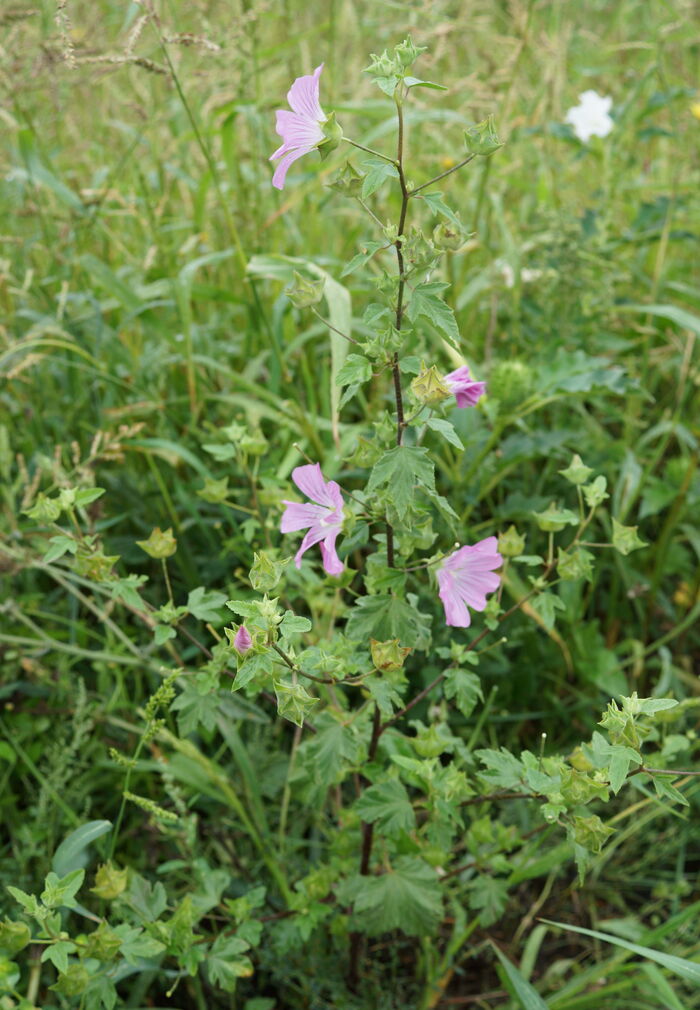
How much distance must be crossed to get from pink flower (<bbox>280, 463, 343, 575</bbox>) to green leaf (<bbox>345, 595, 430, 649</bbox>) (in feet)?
0.26

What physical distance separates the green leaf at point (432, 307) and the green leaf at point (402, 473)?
112mm

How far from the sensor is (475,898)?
113 centimetres

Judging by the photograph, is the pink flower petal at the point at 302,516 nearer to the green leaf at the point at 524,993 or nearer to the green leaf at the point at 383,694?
the green leaf at the point at 383,694

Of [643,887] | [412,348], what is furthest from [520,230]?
[643,887]

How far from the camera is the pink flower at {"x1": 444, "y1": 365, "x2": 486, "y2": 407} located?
959 millimetres

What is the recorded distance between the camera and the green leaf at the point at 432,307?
84 cm

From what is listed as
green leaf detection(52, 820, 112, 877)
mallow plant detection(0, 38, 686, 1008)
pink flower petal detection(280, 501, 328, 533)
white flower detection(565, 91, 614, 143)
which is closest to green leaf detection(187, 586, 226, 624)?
mallow plant detection(0, 38, 686, 1008)

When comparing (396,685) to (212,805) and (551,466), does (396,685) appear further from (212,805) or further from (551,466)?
(551,466)

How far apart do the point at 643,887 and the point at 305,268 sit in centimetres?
117

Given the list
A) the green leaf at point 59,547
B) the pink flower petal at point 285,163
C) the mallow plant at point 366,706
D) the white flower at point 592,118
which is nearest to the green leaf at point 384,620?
the mallow plant at point 366,706

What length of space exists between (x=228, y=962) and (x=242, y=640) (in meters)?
0.47

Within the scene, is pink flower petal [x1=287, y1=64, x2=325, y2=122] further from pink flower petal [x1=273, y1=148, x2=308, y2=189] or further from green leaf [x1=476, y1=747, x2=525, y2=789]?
green leaf [x1=476, y1=747, x2=525, y2=789]

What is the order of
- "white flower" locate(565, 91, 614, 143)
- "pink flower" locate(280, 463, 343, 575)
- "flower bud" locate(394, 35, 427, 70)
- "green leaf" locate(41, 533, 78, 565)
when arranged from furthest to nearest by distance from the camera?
"white flower" locate(565, 91, 614, 143) → "green leaf" locate(41, 533, 78, 565) → "pink flower" locate(280, 463, 343, 575) → "flower bud" locate(394, 35, 427, 70)

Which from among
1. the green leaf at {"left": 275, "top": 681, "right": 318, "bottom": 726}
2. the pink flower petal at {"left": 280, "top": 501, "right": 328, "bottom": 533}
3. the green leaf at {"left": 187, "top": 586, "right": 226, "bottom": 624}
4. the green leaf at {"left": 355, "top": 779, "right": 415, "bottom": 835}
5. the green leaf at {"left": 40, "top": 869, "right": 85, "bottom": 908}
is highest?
the pink flower petal at {"left": 280, "top": 501, "right": 328, "bottom": 533}
